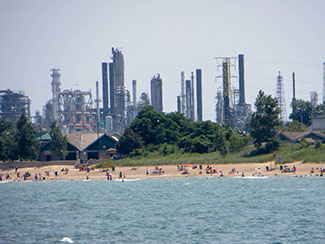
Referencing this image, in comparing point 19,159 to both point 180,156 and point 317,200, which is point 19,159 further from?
point 317,200

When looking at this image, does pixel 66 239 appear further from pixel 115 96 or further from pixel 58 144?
pixel 115 96

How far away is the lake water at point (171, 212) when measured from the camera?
110 feet

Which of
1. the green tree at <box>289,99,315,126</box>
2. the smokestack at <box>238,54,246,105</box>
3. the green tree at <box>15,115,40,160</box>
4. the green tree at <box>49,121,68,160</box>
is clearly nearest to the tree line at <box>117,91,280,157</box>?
the green tree at <box>49,121,68,160</box>

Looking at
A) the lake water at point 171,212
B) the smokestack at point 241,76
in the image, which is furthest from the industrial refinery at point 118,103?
the lake water at point 171,212

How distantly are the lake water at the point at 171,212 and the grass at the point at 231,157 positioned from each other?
6530 millimetres

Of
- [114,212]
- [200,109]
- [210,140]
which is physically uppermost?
[200,109]

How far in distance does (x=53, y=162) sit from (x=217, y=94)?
8343cm

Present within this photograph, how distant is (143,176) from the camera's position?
72.9 m

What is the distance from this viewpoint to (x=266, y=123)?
73062 mm

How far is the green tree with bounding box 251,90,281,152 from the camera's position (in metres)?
72.8

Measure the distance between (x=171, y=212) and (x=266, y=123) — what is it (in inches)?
1296

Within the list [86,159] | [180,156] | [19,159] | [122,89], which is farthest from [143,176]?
[122,89]

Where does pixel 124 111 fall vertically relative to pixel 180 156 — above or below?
above

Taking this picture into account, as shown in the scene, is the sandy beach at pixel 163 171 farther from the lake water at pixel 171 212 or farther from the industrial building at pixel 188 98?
the industrial building at pixel 188 98
